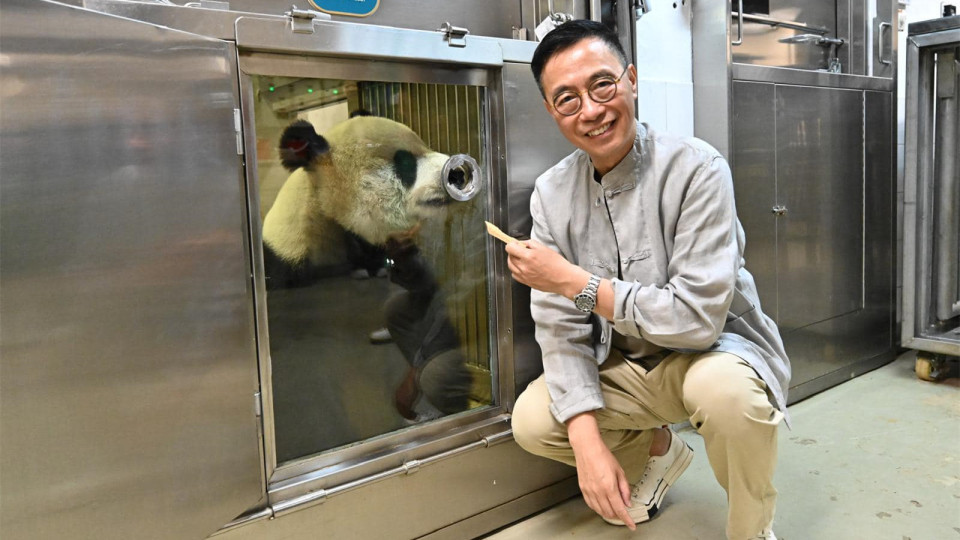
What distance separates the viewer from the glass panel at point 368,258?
1.20 m

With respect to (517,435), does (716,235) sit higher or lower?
higher

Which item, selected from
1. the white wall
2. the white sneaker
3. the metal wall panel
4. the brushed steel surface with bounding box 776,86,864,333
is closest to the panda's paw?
the white sneaker

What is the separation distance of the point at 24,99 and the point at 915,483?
5.99 ft

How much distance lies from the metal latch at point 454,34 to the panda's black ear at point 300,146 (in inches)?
12.3

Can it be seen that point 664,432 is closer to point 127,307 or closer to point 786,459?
point 786,459

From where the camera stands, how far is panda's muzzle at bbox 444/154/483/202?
138 centimetres

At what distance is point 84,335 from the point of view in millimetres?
763

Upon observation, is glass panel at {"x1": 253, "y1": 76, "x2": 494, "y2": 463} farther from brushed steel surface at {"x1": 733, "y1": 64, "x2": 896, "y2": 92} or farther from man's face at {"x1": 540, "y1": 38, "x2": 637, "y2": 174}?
brushed steel surface at {"x1": 733, "y1": 64, "x2": 896, "y2": 92}

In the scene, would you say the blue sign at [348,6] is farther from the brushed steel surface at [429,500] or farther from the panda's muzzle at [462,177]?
the brushed steel surface at [429,500]

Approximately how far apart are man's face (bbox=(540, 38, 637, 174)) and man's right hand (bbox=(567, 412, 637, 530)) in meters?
0.53

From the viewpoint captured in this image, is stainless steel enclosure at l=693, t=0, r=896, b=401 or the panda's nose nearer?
the panda's nose

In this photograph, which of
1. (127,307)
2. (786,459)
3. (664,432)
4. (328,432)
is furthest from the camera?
(786,459)

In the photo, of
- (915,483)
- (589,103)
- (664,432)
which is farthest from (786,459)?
(589,103)

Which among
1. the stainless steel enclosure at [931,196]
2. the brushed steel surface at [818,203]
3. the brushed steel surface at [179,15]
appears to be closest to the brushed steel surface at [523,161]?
the brushed steel surface at [179,15]
